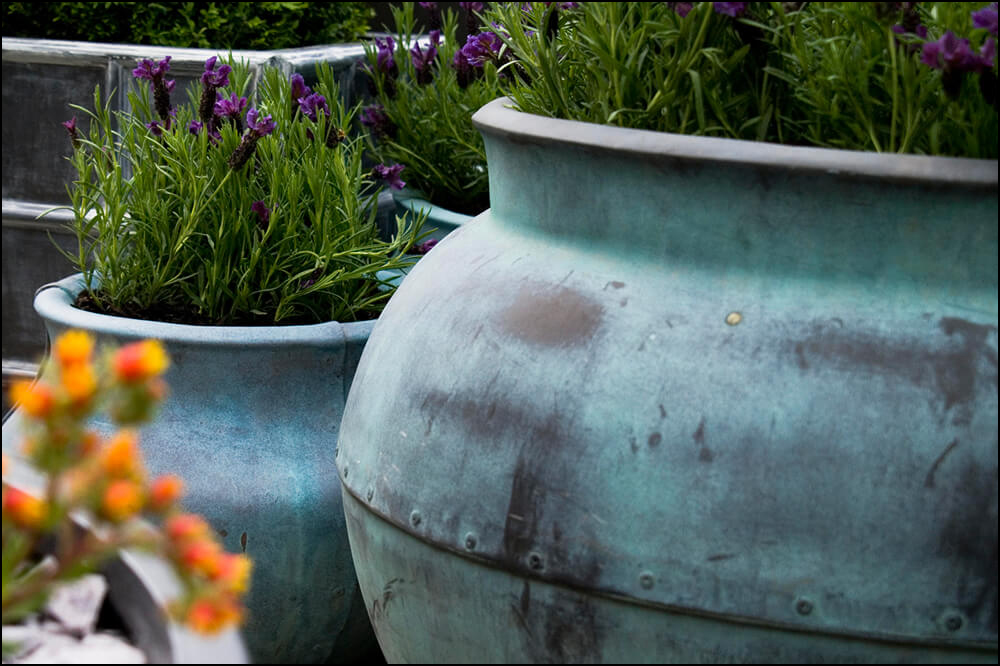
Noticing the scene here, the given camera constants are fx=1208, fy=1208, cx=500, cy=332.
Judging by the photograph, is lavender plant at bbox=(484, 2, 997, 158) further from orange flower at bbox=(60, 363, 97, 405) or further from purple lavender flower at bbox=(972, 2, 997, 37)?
orange flower at bbox=(60, 363, 97, 405)

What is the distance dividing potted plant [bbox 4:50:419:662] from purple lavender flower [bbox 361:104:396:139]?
1.95 ft

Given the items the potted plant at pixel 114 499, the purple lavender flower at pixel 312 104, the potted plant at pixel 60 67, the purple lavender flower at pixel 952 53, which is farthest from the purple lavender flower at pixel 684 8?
the potted plant at pixel 60 67

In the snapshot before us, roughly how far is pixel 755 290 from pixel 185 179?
4.38 ft

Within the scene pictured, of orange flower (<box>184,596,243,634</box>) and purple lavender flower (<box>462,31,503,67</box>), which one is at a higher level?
purple lavender flower (<box>462,31,503,67</box>)

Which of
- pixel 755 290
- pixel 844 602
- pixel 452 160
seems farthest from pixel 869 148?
pixel 452 160

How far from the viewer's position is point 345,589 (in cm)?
216

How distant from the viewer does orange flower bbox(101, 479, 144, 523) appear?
852 mm

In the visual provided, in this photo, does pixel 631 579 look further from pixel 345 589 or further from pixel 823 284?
pixel 345 589

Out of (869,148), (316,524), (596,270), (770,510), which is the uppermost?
(869,148)

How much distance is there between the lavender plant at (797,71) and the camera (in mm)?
1294

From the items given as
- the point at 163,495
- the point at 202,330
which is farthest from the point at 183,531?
the point at 202,330

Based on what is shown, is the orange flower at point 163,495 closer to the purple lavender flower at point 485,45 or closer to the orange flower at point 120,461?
the orange flower at point 120,461

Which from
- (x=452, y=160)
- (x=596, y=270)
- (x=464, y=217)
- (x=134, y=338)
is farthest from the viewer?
(x=452, y=160)

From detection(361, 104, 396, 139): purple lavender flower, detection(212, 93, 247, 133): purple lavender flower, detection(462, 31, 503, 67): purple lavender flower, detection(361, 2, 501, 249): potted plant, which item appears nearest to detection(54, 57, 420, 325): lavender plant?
detection(212, 93, 247, 133): purple lavender flower
